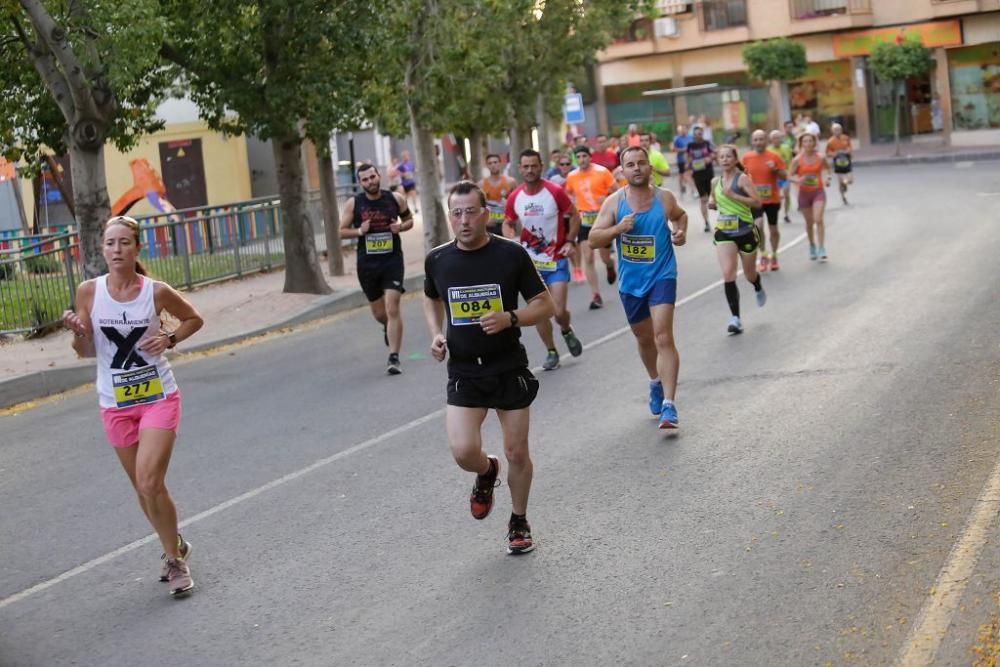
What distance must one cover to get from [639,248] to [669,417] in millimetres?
1258

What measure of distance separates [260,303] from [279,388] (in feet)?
24.6

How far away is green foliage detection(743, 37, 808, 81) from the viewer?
52875mm

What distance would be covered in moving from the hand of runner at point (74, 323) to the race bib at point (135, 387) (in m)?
0.26

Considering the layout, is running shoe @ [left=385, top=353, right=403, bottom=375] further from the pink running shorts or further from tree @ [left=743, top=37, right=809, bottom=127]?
tree @ [left=743, top=37, right=809, bottom=127]

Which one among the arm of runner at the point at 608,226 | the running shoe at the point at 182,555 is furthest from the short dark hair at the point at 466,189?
the arm of runner at the point at 608,226

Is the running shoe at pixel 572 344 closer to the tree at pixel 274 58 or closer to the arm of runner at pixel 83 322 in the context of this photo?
the arm of runner at pixel 83 322

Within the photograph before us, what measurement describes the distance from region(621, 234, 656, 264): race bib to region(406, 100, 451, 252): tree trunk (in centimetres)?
1619

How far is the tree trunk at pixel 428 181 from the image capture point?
2680 cm

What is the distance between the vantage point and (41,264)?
60.8 ft

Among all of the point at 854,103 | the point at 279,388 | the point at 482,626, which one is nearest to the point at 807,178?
the point at 279,388

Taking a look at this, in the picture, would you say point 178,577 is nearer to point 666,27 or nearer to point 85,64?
point 85,64

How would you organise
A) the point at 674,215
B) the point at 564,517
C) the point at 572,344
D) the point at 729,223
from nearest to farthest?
the point at 564,517 < the point at 674,215 < the point at 572,344 < the point at 729,223

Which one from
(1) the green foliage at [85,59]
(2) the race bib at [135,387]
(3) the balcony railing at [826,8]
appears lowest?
(2) the race bib at [135,387]

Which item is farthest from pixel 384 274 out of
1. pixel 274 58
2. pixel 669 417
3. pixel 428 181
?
pixel 428 181
